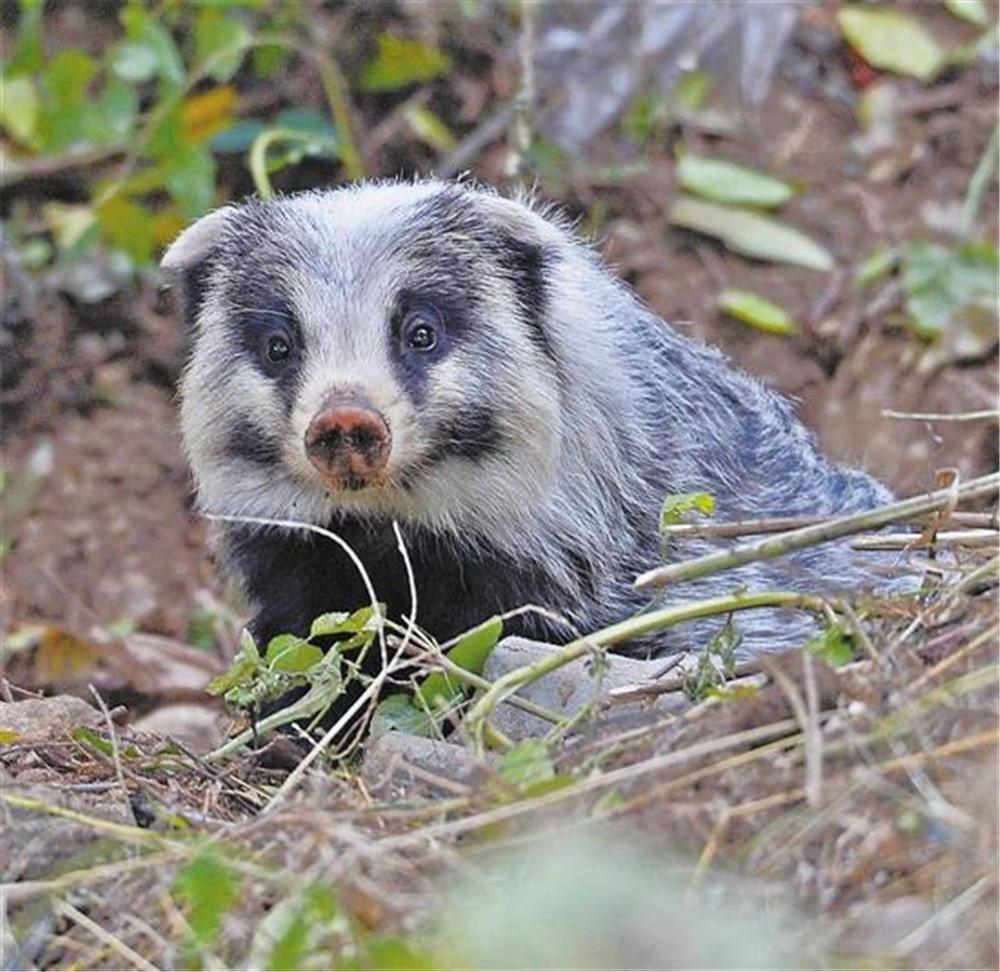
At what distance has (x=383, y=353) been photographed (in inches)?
209

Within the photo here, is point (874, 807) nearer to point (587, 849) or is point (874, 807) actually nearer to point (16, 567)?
point (587, 849)

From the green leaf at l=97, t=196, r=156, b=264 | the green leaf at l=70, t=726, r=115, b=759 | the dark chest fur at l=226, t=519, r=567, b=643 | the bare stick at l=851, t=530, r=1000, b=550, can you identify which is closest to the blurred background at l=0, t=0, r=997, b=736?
the green leaf at l=97, t=196, r=156, b=264

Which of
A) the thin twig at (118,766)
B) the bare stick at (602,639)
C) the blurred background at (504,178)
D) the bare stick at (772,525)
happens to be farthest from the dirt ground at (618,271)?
the bare stick at (772,525)

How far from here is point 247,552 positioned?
5.68m

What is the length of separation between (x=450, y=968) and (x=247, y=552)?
3.09 metres

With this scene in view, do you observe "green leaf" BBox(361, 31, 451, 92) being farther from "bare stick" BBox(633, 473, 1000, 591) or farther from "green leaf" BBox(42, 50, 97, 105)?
"bare stick" BBox(633, 473, 1000, 591)

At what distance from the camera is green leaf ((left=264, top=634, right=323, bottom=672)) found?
4617 millimetres

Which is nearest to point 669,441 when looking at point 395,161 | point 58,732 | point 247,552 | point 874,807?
point 247,552

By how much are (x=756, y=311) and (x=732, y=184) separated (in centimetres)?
87

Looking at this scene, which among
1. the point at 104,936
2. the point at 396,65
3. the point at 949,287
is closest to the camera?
the point at 104,936

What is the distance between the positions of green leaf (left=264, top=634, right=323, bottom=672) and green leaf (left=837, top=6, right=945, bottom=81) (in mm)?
7093

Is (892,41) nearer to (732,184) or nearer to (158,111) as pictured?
(732,184)

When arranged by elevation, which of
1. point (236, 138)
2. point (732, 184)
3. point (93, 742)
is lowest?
point (732, 184)

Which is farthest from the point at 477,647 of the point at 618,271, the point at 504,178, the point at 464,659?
the point at 504,178
